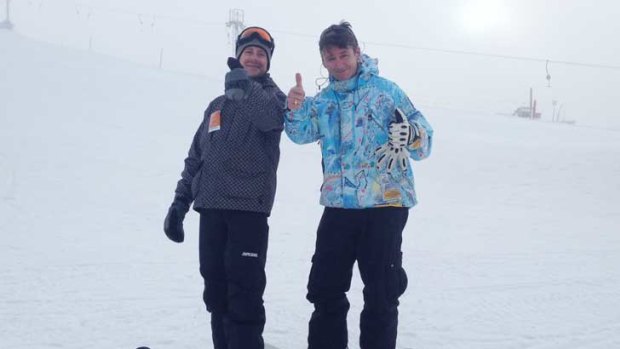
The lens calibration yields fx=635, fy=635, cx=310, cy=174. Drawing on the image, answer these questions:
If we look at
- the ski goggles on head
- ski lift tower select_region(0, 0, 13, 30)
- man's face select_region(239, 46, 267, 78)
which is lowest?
man's face select_region(239, 46, 267, 78)

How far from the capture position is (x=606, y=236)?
28.7 feet

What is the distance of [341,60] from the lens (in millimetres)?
3068

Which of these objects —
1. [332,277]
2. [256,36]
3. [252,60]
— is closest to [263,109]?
[252,60]

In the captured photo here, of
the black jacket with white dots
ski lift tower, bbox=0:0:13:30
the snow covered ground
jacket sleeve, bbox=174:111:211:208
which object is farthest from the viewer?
ski lift tower, bbox=0:0:13:30

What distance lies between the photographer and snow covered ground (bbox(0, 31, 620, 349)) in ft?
13.9

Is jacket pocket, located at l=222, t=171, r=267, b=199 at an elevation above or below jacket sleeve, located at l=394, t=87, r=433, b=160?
below

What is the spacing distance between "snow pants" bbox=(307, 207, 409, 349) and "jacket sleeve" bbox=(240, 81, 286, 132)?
0.52 m

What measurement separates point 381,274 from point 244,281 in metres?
0.64

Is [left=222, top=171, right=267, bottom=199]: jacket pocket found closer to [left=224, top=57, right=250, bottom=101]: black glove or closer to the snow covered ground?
[left=224, top=57, right=250, bottom=101]: black glove

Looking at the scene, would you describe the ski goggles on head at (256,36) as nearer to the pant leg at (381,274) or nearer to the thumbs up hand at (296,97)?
the thumbs up hand at (296,97)

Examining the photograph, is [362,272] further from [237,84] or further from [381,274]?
[237,84]

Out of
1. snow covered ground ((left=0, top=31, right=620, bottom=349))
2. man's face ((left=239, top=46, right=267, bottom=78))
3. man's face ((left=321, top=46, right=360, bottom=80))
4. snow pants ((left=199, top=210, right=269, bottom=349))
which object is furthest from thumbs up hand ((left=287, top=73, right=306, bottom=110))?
snow covered ground ((left=0, top=31, right=620, bottom=349))

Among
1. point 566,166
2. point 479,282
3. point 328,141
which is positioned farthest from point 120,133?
point 328,141

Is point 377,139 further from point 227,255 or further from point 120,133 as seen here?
point 120,133
